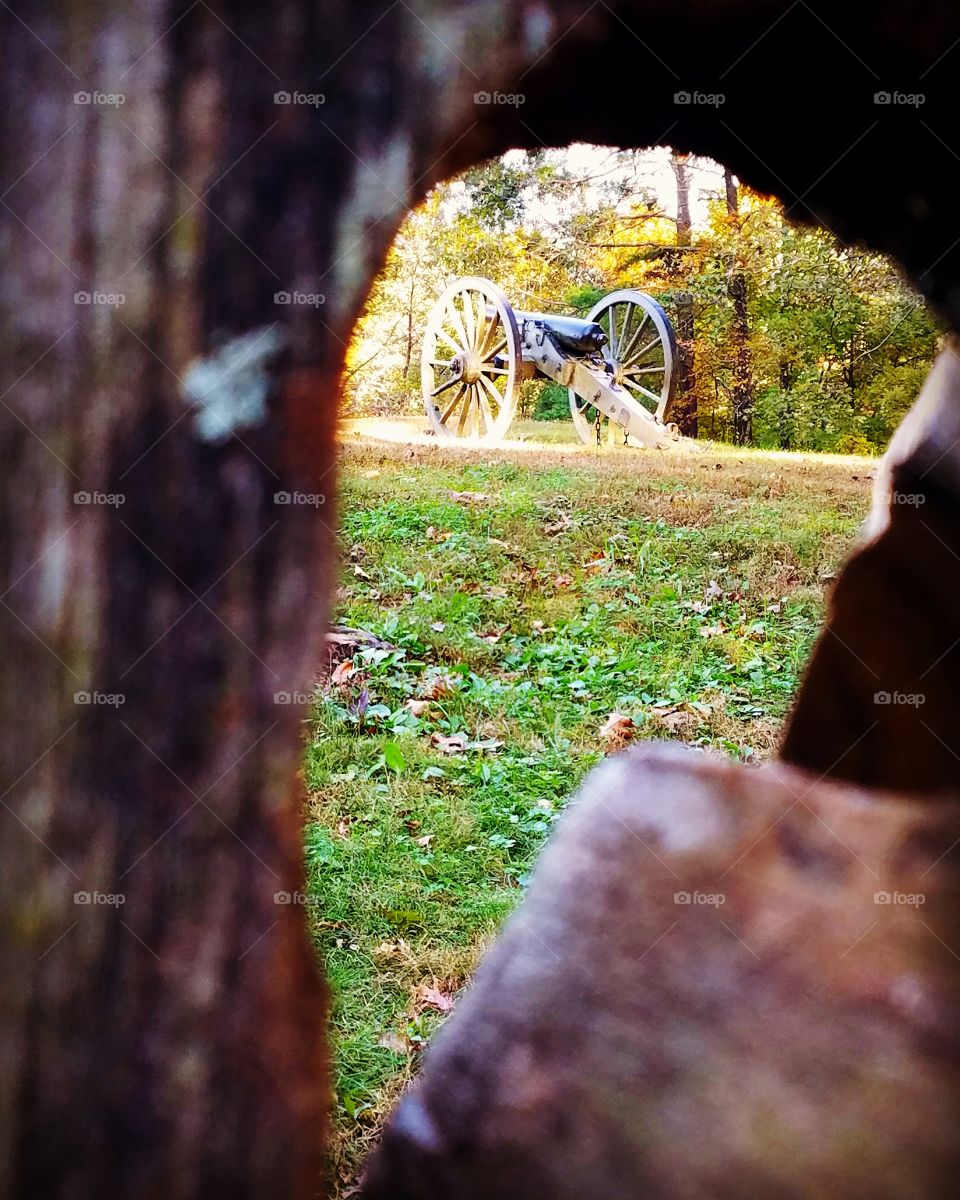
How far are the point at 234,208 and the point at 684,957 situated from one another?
1080mm

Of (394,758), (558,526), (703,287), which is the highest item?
(703,287)

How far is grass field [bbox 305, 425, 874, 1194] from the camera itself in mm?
1652

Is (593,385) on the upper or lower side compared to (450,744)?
upper

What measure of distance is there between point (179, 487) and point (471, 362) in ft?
8.08

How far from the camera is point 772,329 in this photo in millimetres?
3742

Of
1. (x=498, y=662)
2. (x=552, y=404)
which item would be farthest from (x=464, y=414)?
(x=498, y=662)

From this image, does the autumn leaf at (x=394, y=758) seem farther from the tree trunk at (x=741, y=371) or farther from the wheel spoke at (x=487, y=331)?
the tree trunk at (x=741, y=371)

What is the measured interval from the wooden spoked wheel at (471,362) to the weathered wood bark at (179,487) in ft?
7.34

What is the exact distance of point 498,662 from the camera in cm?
242

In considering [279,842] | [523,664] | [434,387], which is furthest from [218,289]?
[434,387]

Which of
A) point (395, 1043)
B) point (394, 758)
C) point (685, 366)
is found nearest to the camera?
point (395, 1043)

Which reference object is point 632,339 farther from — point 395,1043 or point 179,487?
point 179,487

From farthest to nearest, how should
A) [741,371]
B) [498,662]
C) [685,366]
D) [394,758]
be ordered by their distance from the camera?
[685,366] → [741,371] → [498,662] → [394,758]

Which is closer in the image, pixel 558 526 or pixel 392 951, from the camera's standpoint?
pixel 392 951
